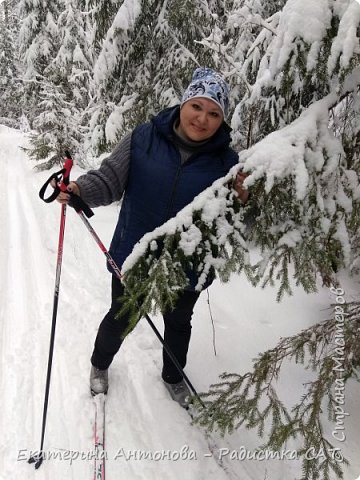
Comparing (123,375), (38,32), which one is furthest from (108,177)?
(38,32)

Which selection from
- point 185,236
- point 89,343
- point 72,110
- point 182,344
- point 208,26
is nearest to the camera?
point 185,236

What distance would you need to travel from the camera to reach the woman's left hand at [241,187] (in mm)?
1949

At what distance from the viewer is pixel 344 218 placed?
1.90 metres

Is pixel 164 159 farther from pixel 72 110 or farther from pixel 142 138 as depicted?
pixel 72 110

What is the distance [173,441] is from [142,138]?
2467 millimetres

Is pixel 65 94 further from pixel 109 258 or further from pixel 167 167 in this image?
pixel 167 167

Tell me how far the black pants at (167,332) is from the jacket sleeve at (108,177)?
736 mm

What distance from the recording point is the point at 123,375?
3648 mm

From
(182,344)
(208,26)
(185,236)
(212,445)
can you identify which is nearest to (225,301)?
(182,344)

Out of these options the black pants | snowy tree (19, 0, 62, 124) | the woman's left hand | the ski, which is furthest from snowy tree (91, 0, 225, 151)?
snowy tree (19, 0, 62, 124)

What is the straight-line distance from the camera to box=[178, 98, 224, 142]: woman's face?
2.39 metres

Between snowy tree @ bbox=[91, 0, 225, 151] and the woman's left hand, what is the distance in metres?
4.90

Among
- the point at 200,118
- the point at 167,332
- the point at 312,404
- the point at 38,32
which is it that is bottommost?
the point at 167,332

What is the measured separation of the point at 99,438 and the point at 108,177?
7.01 ft
